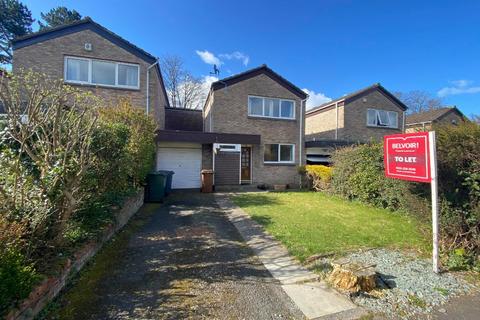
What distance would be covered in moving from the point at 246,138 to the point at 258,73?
426 cm

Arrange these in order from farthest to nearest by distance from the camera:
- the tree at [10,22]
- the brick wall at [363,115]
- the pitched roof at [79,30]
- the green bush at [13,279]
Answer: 1. the tree at [10,22]
2. the brick wall at [363,115]
3. the pitched roof at [79,30]
4. the green bush at [13,279]

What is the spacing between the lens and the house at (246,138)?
13219mm

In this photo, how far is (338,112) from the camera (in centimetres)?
1820

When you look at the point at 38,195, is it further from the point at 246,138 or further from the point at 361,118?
the point at 361,118

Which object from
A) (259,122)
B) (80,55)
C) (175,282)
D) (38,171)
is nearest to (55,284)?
(175,282)

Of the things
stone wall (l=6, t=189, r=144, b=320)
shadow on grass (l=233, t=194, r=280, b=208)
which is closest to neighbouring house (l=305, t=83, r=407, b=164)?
shadow on grass (l=233, t=194, r=280, b=208)

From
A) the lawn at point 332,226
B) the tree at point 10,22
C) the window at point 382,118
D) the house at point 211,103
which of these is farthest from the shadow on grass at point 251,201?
the tree at point 10,22

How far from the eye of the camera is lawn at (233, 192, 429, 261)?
16.9ft

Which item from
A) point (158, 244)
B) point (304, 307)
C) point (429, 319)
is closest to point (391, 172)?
point (429, 319)

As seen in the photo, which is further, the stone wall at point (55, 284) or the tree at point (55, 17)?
the tree at point (55, 17)

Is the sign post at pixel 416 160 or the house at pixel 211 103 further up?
the house at pixel 211 103

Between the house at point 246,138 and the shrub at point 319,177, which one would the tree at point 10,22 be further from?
the shrub at point 319,177

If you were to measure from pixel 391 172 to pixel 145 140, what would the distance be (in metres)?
7.82

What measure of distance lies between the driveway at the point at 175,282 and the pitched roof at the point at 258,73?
9.90 metres
